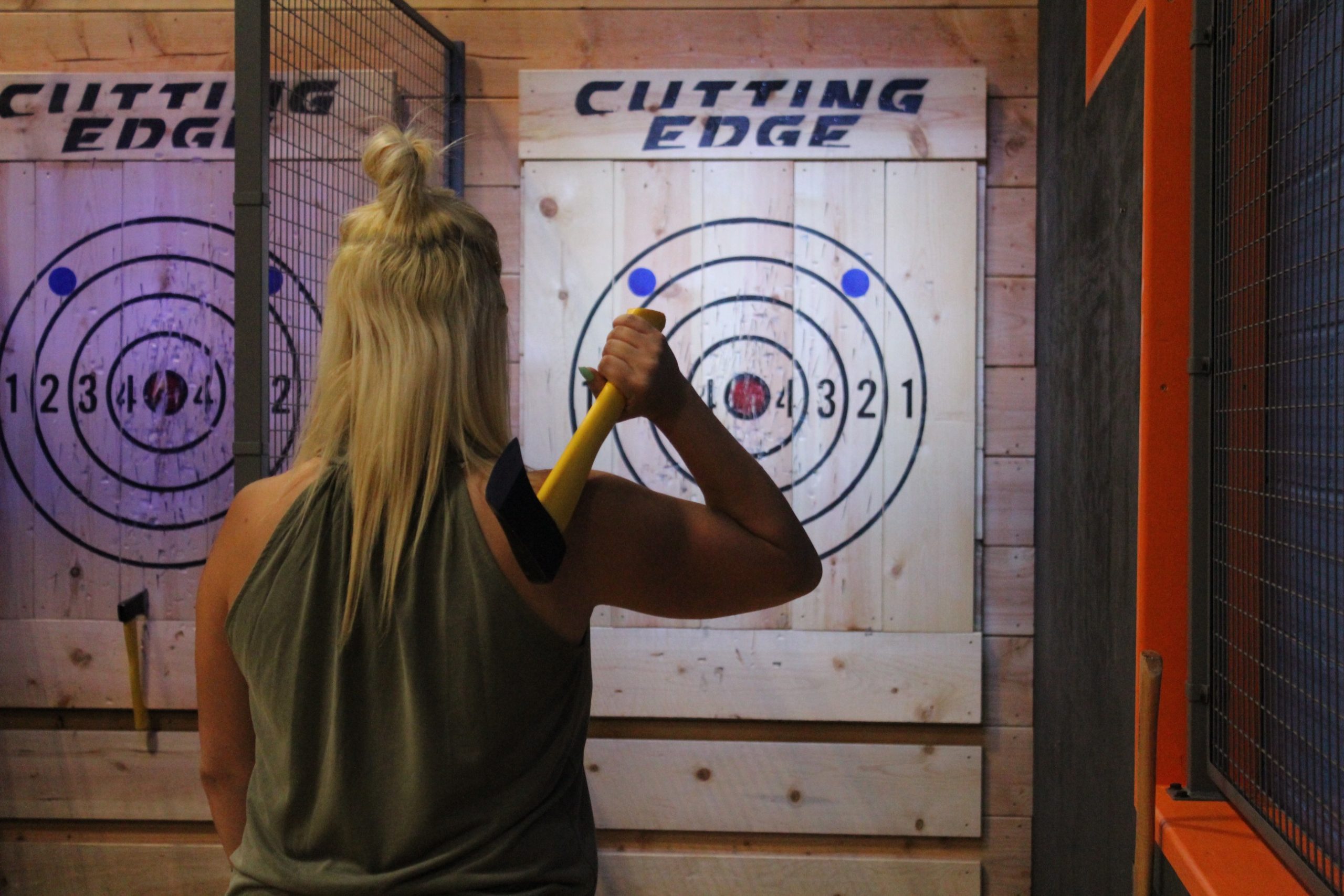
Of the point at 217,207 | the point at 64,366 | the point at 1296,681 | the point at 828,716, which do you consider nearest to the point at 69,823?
the point at 64,366

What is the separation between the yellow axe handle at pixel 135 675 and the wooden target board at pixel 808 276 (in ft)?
3.18

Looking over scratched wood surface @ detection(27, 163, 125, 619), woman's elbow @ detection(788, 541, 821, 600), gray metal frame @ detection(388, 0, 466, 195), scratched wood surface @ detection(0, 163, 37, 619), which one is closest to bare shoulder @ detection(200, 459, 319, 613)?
woman's elbow @ detection(788, 541, 821, 600)

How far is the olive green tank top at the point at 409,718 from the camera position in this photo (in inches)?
29.7

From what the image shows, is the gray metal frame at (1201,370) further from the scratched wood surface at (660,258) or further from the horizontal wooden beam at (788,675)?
the scratched wood surface at (660,258)

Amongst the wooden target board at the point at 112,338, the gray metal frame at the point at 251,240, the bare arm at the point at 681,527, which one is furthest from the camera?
the wooden target board at the point at 112,338

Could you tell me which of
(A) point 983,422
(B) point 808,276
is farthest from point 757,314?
(A) point 983,422

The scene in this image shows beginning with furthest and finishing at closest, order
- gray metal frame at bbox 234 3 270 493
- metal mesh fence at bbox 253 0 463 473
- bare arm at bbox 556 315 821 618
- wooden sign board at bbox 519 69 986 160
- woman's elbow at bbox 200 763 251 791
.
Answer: wooden sign board at bbox 519 69 986 160 < metal mesh fence at bbox 253 0 463 473 < gray metal frame at bbox 234 3 270 493 < woman's elbow at bbox 200 763 251 791 < bare arm at bbox 556 315 821 618

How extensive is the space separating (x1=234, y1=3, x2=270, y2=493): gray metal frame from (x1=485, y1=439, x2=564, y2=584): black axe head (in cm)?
85

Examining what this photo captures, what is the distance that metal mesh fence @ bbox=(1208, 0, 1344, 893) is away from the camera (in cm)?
103

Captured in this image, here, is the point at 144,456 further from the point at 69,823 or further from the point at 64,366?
the point at 69,823

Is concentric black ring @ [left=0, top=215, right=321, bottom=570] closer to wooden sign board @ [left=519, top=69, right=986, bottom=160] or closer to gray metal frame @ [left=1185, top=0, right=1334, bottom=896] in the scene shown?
wooden sign board @ [left=519, top=69, right=986, bottom=160]

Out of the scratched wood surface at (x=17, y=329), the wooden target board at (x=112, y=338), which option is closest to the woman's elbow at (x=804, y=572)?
the wooden target board at (x=112, y=338)

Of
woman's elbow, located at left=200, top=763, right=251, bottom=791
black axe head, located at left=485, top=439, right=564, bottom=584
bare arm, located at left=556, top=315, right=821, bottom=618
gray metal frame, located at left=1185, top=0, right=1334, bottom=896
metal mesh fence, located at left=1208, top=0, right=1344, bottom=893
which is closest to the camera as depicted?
black axe head, located at left=485, top=439, right=564, bottom=584

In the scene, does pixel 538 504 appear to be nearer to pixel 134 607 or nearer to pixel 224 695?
pixel 224 695
